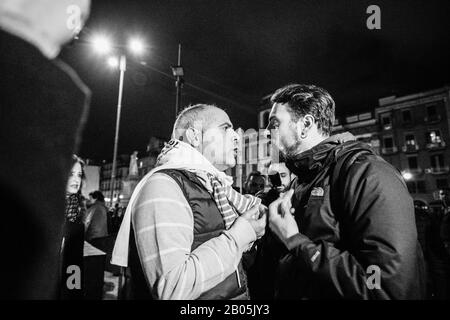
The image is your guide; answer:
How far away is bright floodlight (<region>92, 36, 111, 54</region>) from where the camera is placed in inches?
447

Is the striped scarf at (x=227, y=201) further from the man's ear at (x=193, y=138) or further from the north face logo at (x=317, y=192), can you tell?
the north face logo at (x=317, y=192)

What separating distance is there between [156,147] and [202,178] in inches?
2669

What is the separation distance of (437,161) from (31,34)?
46009 millimetres

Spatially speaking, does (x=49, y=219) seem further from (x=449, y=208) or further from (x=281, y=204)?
(x=449, y=208)

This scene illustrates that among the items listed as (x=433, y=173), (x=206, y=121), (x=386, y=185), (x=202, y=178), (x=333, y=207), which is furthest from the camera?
(x=433, y=173)

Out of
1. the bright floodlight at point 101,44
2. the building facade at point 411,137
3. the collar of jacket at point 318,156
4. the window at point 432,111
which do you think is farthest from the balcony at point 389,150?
the collar of jacket at point 318,156

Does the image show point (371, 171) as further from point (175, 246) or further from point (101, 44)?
point (101, 44)

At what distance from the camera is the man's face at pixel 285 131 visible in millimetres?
2738

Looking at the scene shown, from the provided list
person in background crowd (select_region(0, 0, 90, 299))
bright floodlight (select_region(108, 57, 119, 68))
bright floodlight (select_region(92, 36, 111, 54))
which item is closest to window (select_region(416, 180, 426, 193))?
bright floodlight (select_region(108, 57, 119, 68))

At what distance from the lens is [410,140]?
38.8 meters

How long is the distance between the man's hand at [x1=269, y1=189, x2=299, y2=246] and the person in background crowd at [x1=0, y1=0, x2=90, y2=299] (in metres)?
1.55

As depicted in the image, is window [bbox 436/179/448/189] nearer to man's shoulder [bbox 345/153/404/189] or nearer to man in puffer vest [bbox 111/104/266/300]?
man's shoulder [bbox 345/153/404/189]

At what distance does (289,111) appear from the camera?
2807 mm
